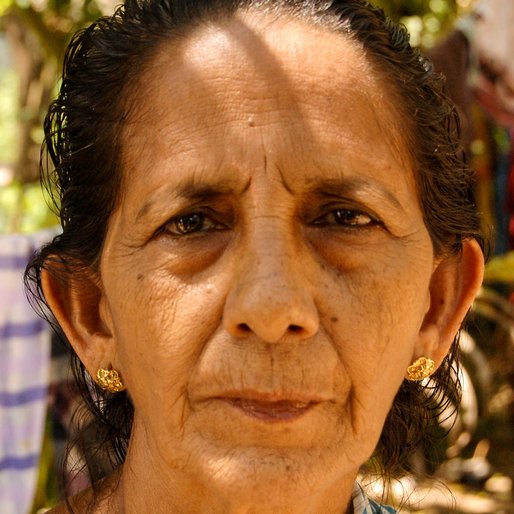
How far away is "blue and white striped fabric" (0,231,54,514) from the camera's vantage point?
11.4 feet

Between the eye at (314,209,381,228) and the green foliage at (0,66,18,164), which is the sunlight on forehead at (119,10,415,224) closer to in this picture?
the eye at (314,209,381,228)

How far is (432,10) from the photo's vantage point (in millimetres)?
6957

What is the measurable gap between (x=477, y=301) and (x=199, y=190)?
170 inches

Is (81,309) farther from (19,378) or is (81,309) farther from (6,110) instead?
(6,110)

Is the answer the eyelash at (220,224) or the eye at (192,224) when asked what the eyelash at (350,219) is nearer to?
the eyelash at (220,224)

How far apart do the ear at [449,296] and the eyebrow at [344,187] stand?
34 centimetres

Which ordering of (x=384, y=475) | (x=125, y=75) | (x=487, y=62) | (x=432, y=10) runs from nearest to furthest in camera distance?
(x=125, y=75)
(x=384, y=475)
(x=487, y=62)
(x=432, y=10)

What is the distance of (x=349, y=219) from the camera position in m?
1.75

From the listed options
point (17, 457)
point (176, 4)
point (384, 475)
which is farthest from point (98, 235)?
point (17, 457)

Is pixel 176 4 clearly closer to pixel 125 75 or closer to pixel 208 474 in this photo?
pixel 125 75

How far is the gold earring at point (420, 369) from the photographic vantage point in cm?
195

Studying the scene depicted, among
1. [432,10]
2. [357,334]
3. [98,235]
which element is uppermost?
[98,235]

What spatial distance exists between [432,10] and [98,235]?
571 cm

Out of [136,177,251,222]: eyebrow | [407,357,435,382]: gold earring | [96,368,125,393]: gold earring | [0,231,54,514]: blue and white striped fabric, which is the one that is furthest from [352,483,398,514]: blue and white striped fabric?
[0,231,54,514]: blue and white striped fabric
